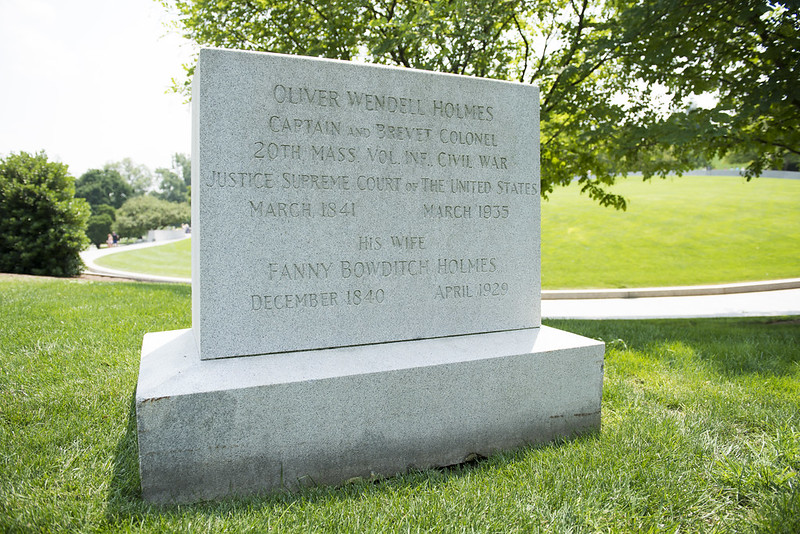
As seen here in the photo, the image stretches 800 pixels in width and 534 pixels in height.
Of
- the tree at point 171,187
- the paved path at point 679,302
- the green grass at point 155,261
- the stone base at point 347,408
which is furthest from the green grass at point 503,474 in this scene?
the tree at point 171,187

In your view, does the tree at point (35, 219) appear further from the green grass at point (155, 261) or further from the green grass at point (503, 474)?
the green grass at point (503, 474)

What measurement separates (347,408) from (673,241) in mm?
21379

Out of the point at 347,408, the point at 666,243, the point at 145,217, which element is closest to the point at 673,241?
the point at 666,243

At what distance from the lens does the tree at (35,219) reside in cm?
1501

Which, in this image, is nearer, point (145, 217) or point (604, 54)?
point (604, 54)

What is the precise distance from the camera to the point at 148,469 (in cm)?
248

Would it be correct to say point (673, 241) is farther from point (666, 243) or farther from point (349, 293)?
point (349, 293)

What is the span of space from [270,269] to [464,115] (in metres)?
1.77

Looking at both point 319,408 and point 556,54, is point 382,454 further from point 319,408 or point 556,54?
point 556,54

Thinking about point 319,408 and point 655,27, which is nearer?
point 319,408

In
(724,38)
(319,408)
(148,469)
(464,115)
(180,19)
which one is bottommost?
(148,469)

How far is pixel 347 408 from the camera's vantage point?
282cm

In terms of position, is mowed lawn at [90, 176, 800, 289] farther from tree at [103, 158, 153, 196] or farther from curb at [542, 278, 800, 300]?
tree at [103, 158, 153, 196]

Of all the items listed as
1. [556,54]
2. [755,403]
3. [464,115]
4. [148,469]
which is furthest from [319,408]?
[556,54]
